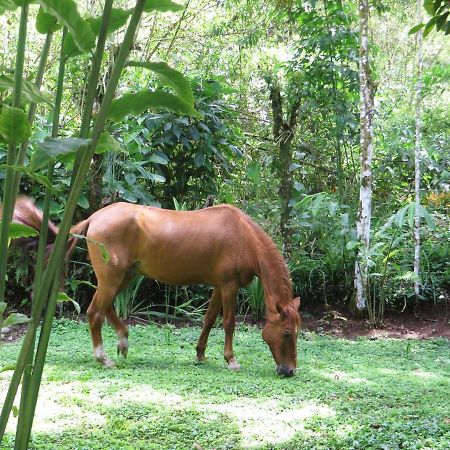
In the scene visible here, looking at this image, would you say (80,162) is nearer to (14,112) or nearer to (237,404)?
(14,112)

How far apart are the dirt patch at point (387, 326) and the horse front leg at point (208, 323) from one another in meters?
2.03

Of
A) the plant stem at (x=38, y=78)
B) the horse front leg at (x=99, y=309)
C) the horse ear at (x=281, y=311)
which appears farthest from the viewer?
the horse front leg at (x=99, y=309)

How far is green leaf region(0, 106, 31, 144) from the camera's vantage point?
1626 mm

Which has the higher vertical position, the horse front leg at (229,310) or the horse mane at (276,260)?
the horse mane at (276,260)

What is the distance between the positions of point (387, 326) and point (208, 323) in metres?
2.75

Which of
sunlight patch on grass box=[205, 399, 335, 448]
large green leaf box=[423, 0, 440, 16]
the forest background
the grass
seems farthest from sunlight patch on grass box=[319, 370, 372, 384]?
large green leaf box=[423, 0, 440, 16]

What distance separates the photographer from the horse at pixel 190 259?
205 inches

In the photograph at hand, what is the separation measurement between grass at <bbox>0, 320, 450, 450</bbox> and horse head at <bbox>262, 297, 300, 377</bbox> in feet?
0.43

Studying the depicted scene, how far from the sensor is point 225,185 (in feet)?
29.0

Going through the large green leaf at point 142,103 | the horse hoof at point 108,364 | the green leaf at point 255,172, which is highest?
the green leaf at point 255,172

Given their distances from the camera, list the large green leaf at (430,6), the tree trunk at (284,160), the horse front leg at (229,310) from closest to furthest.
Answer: the large green leaf at (430,6) < the horse front leg at (229,310) < the tree trunk at (284,160)

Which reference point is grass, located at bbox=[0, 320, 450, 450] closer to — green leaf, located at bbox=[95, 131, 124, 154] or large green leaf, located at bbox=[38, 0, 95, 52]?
green leaf, located at bbox=[95, 131, 124, 154]

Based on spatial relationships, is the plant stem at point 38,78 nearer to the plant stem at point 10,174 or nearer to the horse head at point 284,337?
the plant stem at point 10,174

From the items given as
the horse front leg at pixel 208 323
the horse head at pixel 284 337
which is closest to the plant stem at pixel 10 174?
the horse head at pixel 284 337
